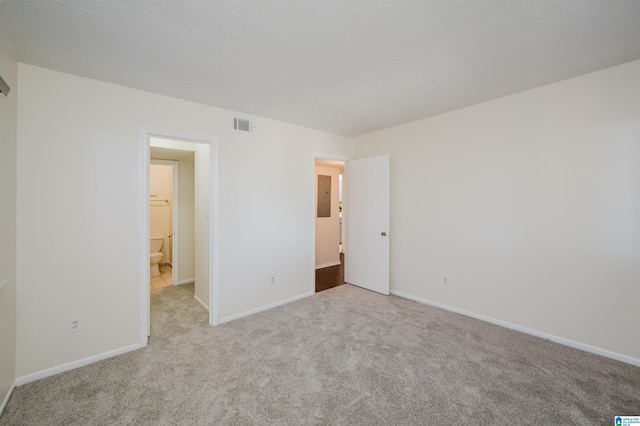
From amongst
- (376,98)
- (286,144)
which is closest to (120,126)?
(286,144)

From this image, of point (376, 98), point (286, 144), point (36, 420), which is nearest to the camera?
point (36, 420)

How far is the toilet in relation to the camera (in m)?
4.77

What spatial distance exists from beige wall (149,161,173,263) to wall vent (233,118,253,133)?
308cm

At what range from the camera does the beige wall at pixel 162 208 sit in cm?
539

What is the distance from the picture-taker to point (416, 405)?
1741 mm

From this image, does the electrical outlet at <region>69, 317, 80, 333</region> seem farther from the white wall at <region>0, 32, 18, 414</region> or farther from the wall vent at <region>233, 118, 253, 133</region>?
the wall vent at <region>233, 118, 253, 133</region>

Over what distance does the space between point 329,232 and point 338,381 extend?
398 cm

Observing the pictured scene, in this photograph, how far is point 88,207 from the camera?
7.41ft

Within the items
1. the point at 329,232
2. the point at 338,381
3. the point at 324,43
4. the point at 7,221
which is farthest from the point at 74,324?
the point at 329,232

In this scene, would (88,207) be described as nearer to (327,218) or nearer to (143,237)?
(143,237)

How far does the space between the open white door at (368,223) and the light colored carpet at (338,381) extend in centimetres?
121

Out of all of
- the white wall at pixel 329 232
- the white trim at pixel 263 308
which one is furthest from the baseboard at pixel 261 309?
the white wall at pixel 329 232

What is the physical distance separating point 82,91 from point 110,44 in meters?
0.75

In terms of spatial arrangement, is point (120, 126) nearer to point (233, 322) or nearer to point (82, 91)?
point (82, 91)
